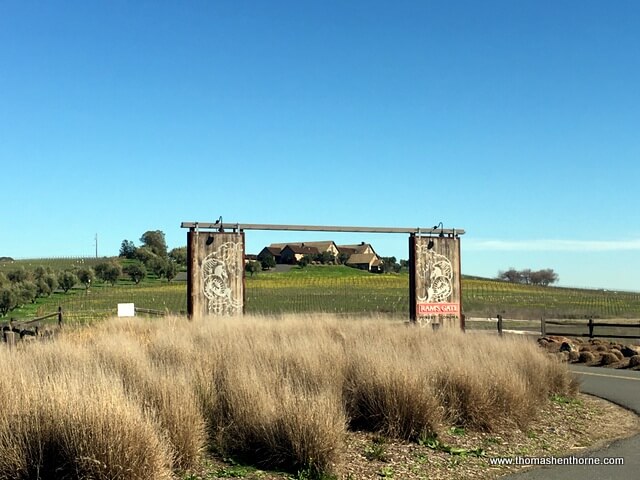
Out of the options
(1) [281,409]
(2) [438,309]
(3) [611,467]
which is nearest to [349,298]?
(2) [438,309]

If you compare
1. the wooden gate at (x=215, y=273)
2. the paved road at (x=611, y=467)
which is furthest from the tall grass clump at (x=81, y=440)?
the wooden gate at (x=215, y=273)

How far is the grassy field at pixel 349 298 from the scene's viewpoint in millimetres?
45838

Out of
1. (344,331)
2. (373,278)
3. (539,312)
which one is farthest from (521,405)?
(373,278)

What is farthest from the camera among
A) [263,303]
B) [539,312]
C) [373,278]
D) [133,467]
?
[373,278]

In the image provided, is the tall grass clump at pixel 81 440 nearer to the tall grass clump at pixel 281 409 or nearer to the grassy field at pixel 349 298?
the tall grass clump at pixel 281 409

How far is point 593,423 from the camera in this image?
36.4 feet

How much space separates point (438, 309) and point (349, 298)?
30549 mm

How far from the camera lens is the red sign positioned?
66.8 feet

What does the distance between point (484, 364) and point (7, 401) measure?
7.10 m

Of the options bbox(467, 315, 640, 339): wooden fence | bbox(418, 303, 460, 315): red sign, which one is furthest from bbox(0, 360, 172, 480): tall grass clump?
bbox(467, 315, 640, 339): wooden fence

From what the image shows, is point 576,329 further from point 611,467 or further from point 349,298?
point 611,467

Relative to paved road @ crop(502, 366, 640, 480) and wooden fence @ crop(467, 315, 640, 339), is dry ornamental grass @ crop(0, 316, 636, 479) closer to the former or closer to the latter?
paved road @ crop(502, 366, 640, 480)

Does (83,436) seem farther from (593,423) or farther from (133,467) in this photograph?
(593,423)

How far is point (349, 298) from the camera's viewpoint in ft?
167
